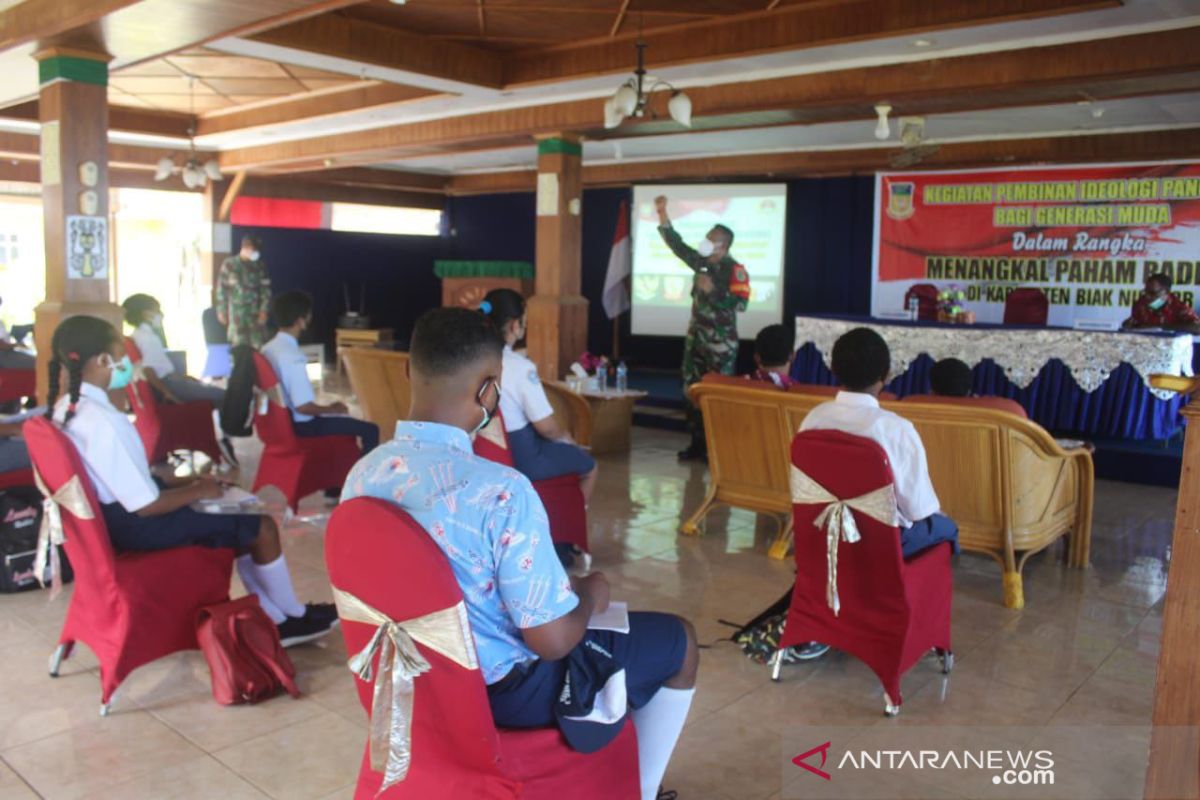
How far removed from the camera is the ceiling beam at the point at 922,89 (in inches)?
207

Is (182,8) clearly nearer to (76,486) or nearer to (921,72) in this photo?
(76,486)

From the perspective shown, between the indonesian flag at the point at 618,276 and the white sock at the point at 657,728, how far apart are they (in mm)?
10351

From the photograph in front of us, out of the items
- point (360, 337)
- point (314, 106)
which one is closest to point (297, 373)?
point (314, 106)

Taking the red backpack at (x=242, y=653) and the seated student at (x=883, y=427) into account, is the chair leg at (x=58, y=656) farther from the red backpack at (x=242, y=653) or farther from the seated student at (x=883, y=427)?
the seated student at (x=883, y=427)

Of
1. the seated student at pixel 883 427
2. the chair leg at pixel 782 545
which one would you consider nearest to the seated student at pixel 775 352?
the chair leg at pixel 782 545

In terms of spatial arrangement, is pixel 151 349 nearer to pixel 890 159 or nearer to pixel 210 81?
pixel 210 81

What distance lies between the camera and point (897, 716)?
296 centimetres

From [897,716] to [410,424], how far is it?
193cm

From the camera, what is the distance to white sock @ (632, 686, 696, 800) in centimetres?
213

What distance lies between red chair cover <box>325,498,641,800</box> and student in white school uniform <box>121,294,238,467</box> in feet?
15.0

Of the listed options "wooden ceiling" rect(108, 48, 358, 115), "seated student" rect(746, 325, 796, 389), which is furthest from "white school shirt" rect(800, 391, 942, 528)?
"wooden ceiling" rect(108, 48, 358, 115)

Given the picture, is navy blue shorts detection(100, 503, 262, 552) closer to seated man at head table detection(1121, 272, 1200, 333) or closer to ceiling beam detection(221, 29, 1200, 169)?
ceiling beam detection(221, 29, 1200, 169)

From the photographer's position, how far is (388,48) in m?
6.39

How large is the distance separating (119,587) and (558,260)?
5964 millimetres
